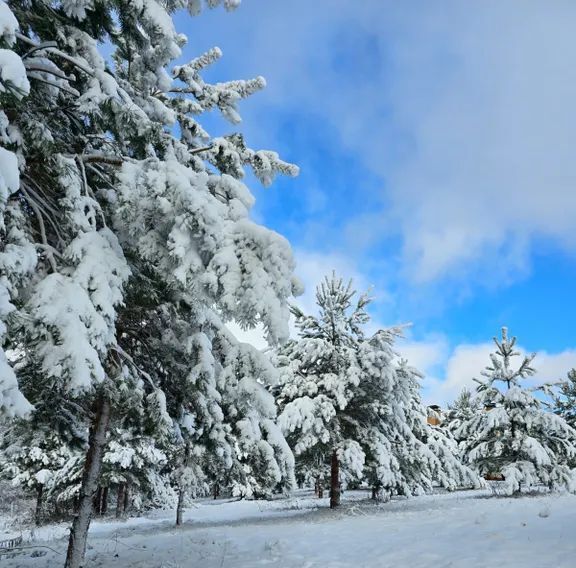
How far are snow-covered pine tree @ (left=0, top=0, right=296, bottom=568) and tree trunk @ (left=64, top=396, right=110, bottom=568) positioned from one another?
0.02 metres

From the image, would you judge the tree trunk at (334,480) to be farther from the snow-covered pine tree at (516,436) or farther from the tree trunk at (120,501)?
the tree trunk at (120,501)

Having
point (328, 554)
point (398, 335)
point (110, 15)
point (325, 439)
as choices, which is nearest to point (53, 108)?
point (110, 15)

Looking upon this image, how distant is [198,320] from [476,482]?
16708 millimetres

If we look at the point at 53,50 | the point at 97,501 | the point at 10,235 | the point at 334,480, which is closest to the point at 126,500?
the point at 97,501

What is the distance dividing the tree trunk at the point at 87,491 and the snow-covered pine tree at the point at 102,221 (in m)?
0.02

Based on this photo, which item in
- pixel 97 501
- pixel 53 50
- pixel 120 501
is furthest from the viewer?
pixel 97 501

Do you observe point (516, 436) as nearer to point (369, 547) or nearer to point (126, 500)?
point (369, 547)

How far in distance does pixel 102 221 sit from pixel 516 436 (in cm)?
2006

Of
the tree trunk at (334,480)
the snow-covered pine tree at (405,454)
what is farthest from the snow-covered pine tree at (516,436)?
the tree trunk at (334,480)

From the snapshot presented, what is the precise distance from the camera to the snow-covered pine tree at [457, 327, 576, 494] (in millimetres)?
18609

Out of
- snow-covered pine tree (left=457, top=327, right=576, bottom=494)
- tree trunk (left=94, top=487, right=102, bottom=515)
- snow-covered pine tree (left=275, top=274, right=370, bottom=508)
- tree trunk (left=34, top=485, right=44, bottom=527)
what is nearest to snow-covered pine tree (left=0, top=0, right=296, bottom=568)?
snow-covered pine tree (left=275, top=274, right=370, bottom=508)

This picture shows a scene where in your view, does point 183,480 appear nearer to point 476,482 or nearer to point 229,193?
point 229,193

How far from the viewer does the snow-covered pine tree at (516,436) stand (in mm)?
18609

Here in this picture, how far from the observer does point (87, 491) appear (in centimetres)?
656
